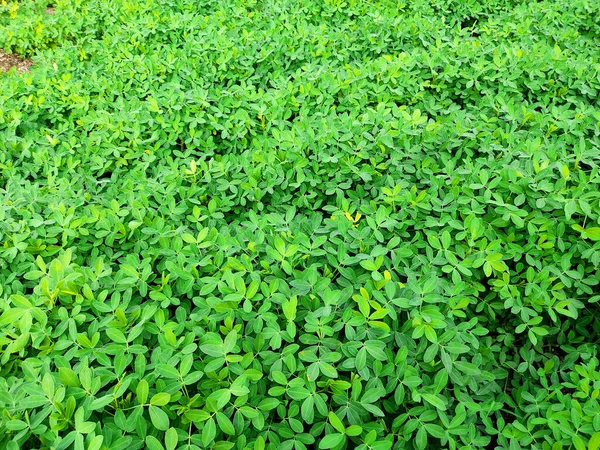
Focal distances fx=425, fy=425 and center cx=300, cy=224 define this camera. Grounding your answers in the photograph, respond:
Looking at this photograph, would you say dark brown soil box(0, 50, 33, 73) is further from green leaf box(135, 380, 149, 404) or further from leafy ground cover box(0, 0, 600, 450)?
green leaf box(135, 380, 149, 404)

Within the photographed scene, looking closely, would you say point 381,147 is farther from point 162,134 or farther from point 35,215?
point 35,215

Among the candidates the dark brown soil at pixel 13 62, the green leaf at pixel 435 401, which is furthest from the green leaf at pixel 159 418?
the dark brown soil at pixel 13 62

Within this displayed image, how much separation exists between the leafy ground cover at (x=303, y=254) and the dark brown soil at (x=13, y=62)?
1.69 m

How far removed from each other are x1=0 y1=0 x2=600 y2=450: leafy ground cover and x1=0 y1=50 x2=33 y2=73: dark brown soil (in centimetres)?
169

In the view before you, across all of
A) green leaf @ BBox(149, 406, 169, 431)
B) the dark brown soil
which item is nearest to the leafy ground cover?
green leaf @ BBox(149, 406, 169, 431)

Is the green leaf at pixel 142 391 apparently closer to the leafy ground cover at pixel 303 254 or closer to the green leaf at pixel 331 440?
the leafy ground cover at pixel 303 254

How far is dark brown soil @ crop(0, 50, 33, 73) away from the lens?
15.4 feet

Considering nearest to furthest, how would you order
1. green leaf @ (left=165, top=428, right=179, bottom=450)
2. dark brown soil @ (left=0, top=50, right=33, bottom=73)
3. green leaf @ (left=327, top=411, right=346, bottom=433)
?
green leaf @ (left=165, top=428, right=179, bottom=450), green leaf @ (left=327, top=411, right=346, bottom=433), dark brown soil @ (left=0, top=50, right=33, bottom=73)

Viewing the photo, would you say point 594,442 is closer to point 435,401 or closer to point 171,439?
point 435,401

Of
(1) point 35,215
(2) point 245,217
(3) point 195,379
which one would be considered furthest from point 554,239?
(1) point 35,215

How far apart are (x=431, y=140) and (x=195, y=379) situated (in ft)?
5.74

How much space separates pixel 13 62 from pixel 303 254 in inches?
189

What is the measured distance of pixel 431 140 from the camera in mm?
2361

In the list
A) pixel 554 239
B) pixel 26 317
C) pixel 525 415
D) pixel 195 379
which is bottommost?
pixel 525 415
